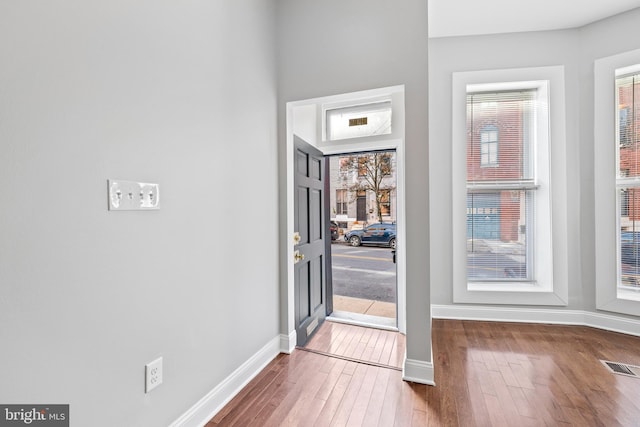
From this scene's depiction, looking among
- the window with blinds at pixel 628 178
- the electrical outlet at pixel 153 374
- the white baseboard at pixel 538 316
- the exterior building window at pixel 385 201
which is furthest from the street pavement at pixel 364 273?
the electrical outlet at pixel 153 374

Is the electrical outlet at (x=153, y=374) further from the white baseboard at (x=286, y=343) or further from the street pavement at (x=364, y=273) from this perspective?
the street pavement at (x=364, y=273)

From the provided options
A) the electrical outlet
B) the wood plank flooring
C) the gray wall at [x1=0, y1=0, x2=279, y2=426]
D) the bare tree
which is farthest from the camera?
the bare tree

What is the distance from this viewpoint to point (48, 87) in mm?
1026

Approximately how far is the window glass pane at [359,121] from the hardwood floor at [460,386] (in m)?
2.14

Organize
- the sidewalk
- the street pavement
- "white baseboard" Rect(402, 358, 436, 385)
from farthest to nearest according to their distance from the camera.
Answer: the street pavement
the sidewalk
"white baseboard" Rect(402, 358, 436, 385)

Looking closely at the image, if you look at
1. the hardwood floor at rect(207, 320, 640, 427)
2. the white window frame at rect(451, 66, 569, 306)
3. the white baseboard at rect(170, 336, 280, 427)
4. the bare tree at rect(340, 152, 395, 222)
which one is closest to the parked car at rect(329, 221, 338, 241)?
the bare tree at rect(340, 152, 395, 222)

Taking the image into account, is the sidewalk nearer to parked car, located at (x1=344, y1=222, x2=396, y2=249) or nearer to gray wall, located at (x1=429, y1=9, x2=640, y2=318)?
gray wall, located at (x1=429, y1=9, x2=640, y2=318)

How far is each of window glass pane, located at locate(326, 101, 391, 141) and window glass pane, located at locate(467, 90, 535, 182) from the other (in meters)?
0.98

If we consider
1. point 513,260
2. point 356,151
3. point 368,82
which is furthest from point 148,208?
point 513,260

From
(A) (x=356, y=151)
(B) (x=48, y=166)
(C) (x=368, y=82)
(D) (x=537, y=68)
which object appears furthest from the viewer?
(A) (x=356, y=151)

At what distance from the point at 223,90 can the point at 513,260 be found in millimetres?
3348

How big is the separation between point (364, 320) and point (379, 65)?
2.61m

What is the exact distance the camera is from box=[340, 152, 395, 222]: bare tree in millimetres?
5375

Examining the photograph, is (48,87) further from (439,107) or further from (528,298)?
(528,298)
